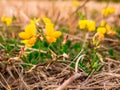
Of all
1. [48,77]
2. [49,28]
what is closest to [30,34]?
[49,28]

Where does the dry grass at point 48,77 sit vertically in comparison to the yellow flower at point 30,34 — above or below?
below

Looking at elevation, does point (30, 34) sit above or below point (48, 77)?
above

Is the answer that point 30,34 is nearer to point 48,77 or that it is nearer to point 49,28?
point 49,28

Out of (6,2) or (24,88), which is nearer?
(24,88)

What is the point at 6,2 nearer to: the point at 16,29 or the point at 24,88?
the point at 16,29

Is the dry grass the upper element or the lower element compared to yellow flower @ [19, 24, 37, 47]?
lower

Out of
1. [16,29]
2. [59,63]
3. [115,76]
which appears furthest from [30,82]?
[16,29]

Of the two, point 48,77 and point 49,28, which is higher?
point 49,28

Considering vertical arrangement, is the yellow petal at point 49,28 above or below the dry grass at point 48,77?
above

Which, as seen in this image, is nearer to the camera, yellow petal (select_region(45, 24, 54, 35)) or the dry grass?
the dry grass

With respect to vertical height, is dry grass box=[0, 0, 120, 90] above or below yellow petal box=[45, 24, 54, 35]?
below

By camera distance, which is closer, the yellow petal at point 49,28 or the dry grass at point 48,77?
the dry grass at point 48,77
